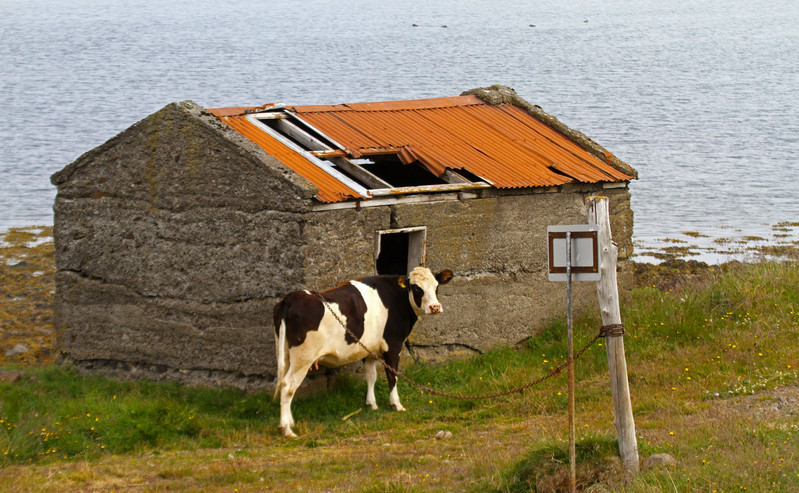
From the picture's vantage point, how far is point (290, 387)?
1078 centimetres

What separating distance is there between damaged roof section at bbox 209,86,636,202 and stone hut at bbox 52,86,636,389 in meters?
0.04

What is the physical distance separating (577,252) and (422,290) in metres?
3.59

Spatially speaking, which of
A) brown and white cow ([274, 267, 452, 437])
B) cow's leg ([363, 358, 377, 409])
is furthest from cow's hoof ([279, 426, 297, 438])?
cow's leg ([363, 358, 377, 409])

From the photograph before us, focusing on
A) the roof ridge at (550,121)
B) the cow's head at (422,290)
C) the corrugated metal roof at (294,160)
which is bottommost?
the cow's head at (422,290)

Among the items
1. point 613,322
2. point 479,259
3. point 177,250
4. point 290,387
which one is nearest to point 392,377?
point 290,387

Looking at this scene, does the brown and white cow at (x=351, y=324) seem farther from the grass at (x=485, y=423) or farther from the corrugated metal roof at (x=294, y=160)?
the corrugated metal roof at (x=294, y=160)

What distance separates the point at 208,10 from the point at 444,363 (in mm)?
98596

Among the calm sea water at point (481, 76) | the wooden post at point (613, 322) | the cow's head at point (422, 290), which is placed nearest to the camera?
the wooden post at point (613, 322)

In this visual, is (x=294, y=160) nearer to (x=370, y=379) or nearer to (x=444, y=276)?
(x=444, y=276)

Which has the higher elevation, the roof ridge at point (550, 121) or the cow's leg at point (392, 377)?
the roof ridge at point (550, 121)

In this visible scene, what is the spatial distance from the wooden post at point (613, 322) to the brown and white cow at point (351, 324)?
3.07 meters

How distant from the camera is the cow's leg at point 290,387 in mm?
10703

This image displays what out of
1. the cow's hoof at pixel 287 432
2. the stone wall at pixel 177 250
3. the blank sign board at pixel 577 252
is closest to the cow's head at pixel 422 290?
the stone wall at pixel 177 250

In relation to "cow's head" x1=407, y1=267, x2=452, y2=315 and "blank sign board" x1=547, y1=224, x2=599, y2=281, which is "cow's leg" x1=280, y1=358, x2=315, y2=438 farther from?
"blank sign board" x1=547, y1=224, x2=599, y2=281
